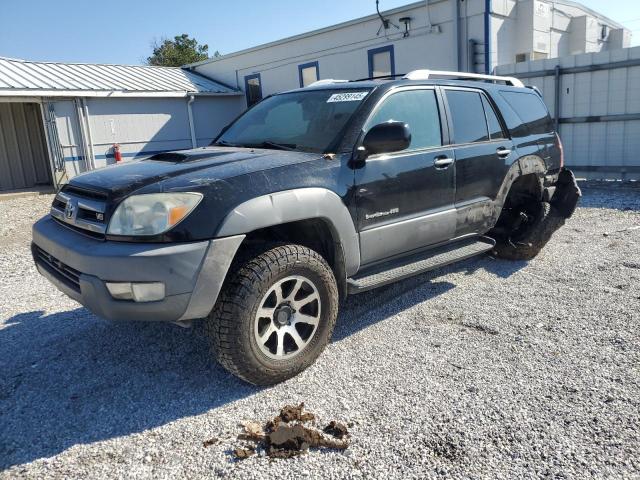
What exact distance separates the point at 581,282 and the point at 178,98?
16921 millimetres

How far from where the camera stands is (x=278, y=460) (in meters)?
2.49

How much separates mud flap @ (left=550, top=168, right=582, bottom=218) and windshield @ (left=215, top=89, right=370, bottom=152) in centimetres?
312

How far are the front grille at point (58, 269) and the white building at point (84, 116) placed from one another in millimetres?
12581

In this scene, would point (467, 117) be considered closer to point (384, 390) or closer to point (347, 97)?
point (347, 97)

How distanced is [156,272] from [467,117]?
3160 millimetres

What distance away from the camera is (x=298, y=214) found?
318 centimetres

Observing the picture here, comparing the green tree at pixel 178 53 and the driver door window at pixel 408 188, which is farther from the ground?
the green tree at pixel 178 53

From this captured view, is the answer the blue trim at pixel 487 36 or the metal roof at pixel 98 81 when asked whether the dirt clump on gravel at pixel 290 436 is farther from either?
the metal roof at pixel 98 81

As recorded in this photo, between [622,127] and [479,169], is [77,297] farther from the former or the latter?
[622,127]

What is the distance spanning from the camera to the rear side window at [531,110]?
526 centimetres

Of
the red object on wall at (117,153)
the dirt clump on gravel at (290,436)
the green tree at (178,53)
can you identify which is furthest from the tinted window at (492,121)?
the green tree at (178,53)

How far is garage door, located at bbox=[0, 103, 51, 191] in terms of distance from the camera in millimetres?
15984

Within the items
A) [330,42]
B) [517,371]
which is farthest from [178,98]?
[517,371]

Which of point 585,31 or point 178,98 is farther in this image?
point 178,98
